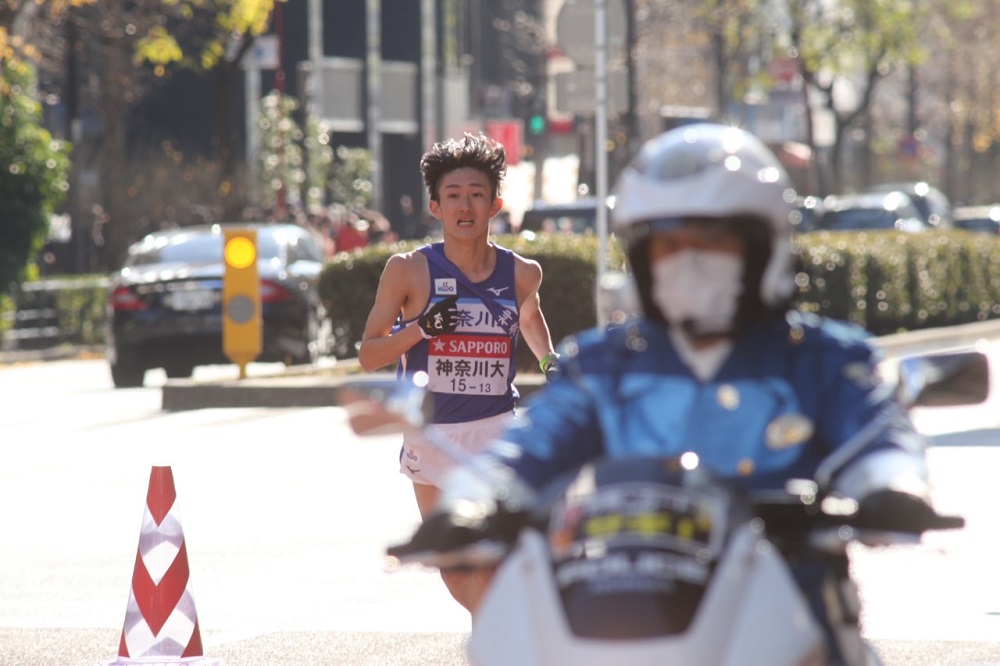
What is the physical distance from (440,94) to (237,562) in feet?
175

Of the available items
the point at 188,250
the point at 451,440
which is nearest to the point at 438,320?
the point at 451,440

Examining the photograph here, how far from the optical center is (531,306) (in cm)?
723

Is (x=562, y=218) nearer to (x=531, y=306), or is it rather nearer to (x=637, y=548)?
(x=531, y=306)

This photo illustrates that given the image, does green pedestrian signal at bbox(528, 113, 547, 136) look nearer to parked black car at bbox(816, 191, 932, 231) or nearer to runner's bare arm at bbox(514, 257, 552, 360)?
parked black car at bbox(816, 191, 932, 231)

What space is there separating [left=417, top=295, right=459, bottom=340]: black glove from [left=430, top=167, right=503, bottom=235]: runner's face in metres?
0.24

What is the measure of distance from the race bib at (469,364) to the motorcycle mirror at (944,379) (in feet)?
11.0

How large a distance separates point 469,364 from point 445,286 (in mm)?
279

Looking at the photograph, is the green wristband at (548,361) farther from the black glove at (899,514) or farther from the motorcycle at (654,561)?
the black glove at (899,514)

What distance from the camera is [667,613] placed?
9.66 feet

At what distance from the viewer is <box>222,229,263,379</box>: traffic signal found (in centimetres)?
1936

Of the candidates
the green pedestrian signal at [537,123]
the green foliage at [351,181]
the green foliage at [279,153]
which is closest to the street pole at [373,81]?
the green foliage at [351,181]

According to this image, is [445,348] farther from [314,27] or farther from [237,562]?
[314,27]

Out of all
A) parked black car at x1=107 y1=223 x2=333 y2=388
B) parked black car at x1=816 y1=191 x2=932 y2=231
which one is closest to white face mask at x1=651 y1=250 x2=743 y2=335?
parked black car at x1=107 y1=223 x2=333 y2=388

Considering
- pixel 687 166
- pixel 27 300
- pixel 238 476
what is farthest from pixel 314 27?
pixel 687 166
